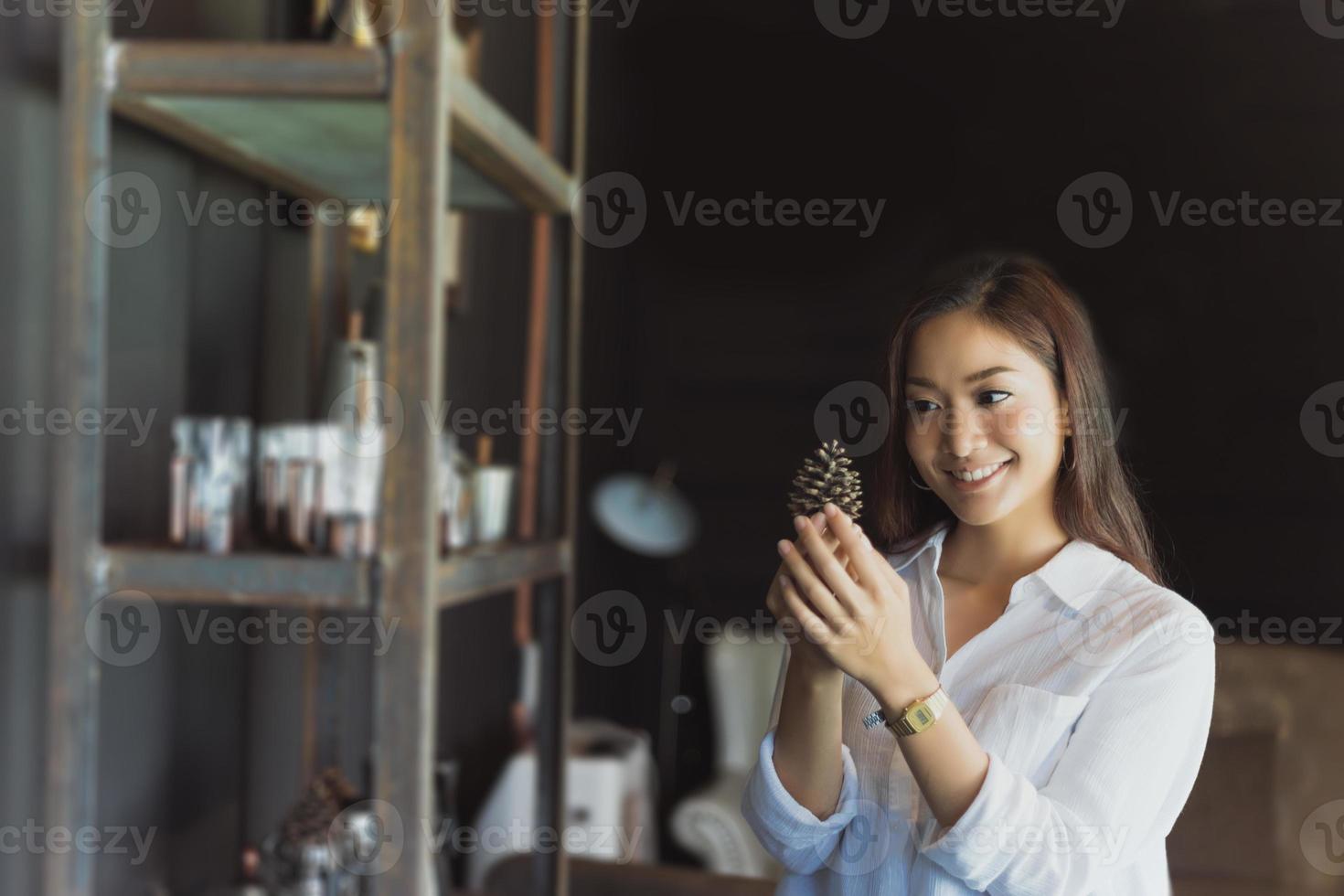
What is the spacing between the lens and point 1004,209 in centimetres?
380

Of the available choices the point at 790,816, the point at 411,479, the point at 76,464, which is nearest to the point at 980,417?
the point at 790,816

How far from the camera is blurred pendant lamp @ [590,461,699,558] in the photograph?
3.60 metres

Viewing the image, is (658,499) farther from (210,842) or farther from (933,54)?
(210,842)

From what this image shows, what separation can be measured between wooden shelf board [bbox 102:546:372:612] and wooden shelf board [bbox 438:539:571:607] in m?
0.10

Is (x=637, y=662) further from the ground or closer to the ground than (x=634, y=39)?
closer to the ground

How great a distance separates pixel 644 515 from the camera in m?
3.63

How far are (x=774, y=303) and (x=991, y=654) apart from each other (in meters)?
3.07

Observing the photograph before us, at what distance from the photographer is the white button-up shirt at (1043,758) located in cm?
101

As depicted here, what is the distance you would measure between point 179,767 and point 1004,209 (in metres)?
3.14

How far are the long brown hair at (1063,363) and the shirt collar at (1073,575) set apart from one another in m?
0.03

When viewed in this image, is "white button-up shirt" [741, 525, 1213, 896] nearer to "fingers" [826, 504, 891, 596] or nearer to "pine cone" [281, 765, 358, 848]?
"fingers" [826, 504, 891, 596]

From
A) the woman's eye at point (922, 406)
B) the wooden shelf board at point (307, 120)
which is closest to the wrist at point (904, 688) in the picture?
the woman's eye at point (922, 406)

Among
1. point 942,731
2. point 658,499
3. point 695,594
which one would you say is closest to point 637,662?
point 695,594

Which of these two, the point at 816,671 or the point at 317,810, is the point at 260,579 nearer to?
the point at 317,810
